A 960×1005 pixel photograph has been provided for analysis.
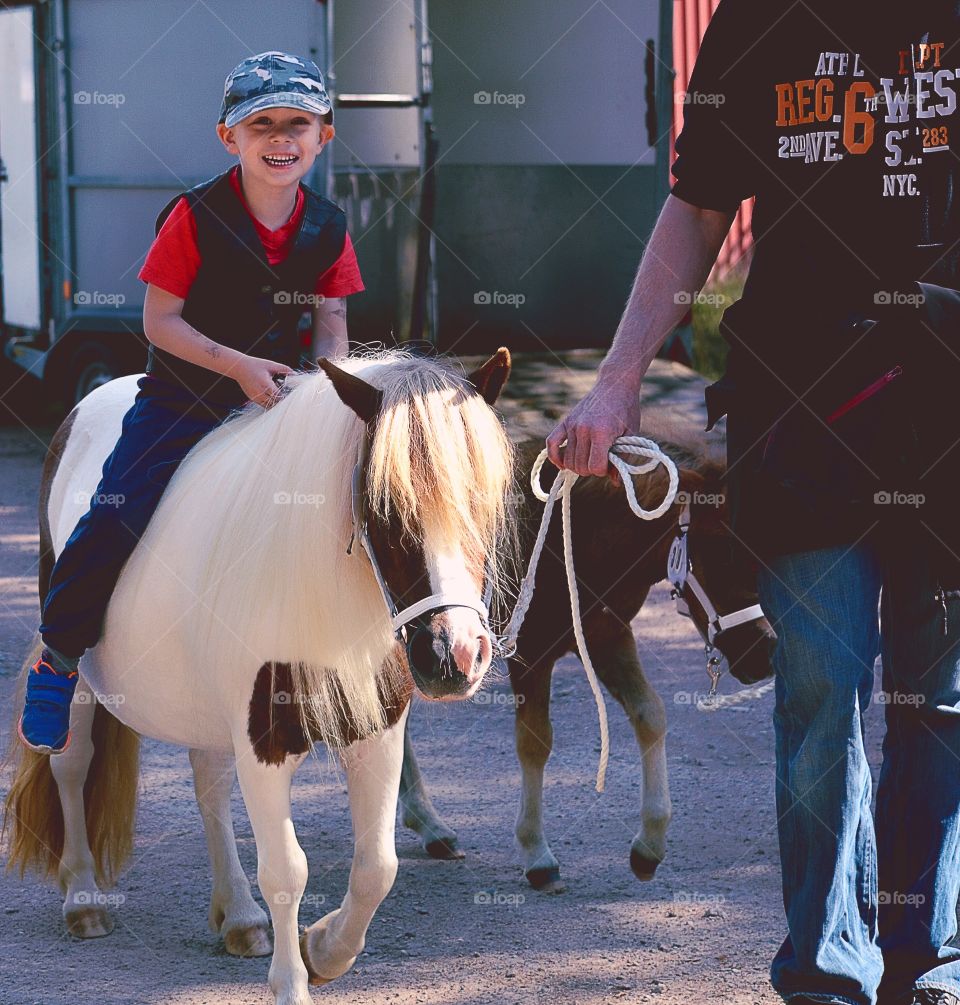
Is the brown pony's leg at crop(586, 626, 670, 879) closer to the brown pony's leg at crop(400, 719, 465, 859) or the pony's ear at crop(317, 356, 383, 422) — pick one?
the brown pony's leg at crop(400, 719, 465, 859)

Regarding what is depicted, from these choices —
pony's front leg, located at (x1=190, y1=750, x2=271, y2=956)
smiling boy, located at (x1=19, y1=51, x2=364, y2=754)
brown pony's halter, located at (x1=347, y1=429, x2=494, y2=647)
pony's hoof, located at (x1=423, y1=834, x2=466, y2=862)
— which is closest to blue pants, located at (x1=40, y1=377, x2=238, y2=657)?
smiling boy, located at (x1=19, y1=51, x2=364, y2=754)

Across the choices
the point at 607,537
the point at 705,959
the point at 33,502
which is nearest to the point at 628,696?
the point at 607,537

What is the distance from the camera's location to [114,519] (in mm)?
3029

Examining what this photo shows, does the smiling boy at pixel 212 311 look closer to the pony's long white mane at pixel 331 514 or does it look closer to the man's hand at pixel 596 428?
the pony's long white mane at pixel 331 514

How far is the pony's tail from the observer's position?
3.57 m

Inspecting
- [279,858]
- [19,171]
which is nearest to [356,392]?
[279,858]

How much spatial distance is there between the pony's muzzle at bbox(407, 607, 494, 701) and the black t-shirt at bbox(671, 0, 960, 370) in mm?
661

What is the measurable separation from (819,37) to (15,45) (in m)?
8.24

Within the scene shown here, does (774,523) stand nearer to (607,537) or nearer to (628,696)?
(607,537)

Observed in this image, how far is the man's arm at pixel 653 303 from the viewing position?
95.0 inches

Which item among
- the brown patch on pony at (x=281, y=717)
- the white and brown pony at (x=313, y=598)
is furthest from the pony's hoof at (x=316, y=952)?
the brown patch on pony at (x=281, y=717)

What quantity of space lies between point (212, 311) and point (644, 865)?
5.95 ft

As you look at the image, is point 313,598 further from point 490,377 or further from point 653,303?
point 653,303

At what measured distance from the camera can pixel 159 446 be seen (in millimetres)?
3115
